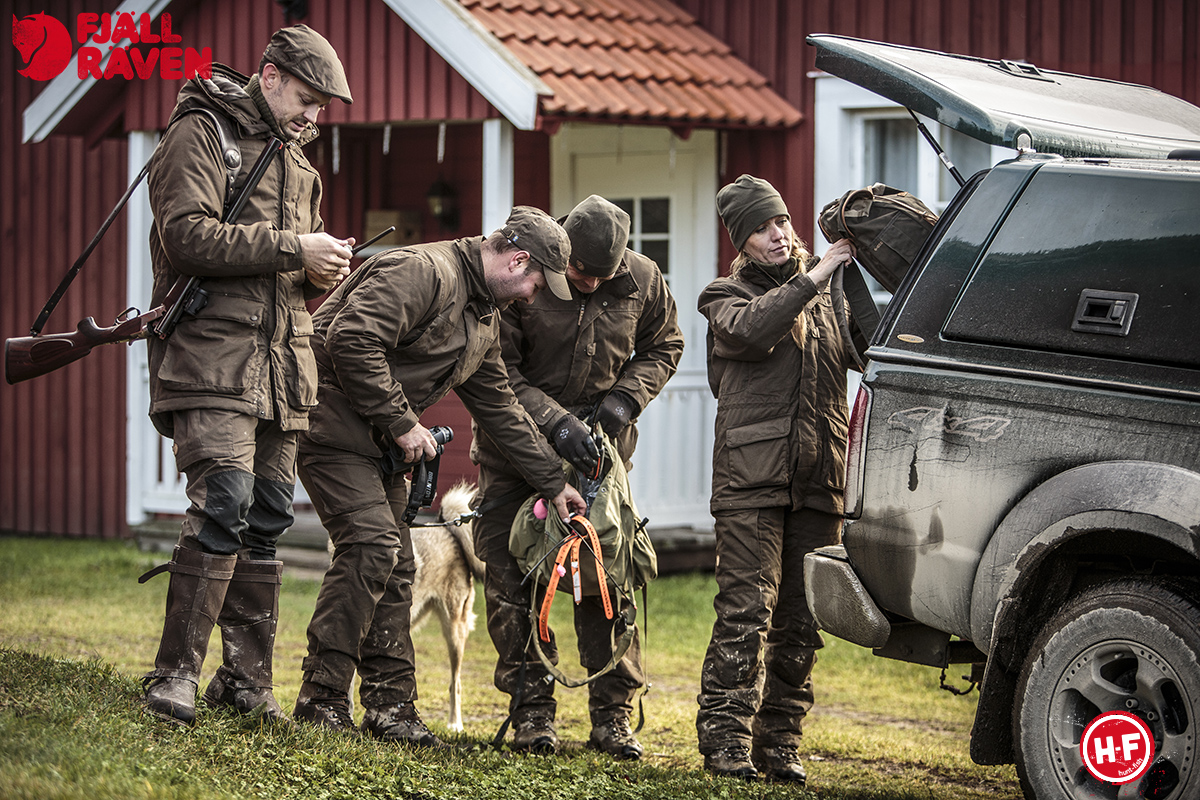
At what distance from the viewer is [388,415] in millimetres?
4773

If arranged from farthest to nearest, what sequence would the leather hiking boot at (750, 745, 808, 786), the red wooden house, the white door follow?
the white door
the red wooden house
the leather hiking boot at (750, 745, 808, 786)

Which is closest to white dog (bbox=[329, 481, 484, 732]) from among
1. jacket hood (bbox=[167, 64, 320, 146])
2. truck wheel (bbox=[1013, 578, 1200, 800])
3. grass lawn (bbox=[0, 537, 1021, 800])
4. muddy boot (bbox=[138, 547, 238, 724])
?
grass lawn (bbox=[0, 537, 1021, 800])

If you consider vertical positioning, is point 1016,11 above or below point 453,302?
above

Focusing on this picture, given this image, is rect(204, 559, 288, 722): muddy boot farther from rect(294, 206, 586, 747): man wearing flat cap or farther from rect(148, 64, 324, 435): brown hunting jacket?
rect(148, 64, 324, 435): brown hunting jacket

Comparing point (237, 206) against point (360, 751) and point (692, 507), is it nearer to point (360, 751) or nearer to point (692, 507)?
point (360, 751)

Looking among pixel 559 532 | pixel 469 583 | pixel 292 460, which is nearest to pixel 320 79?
pixel 292 460

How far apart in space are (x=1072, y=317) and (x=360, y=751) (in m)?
2.66

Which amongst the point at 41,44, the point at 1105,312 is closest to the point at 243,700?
the point at 1105,312

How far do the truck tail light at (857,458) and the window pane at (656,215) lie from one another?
23.3ft

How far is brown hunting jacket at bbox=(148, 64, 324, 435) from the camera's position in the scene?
432 cm

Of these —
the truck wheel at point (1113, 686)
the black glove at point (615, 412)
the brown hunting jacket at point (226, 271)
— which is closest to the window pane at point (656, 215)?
the black glove at point (615, 412)

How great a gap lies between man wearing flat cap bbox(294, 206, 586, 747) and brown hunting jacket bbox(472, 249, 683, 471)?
29 cm

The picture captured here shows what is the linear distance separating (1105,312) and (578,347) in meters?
2.43

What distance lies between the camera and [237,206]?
Result: 4469 mm
